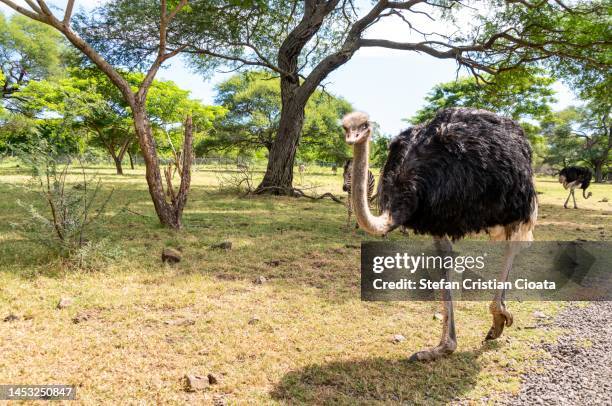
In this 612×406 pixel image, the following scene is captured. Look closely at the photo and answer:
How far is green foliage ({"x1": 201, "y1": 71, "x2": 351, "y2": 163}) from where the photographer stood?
20234 millimetres

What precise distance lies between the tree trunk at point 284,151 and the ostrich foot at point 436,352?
9.53 meters

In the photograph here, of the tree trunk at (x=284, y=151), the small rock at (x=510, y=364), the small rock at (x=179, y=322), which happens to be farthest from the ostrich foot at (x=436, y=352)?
the tree trunk at (x=284, y=151)

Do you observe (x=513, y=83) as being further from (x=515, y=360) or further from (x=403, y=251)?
(x=515, y=360)

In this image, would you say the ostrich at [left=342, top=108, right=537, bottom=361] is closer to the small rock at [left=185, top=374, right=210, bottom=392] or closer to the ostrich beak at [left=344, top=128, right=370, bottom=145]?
the ostrich beak at [left=344, top=128, right=370, bottom=145]

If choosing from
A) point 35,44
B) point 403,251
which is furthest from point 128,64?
point 35,44

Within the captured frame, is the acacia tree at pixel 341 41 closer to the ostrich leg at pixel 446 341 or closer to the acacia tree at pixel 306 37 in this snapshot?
the acacia tree at pixel 306 37

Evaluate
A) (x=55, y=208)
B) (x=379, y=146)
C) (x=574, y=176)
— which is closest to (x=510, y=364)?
(x=55, y=208)

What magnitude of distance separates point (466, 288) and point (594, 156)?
134 feet

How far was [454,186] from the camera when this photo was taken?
2.76 meters

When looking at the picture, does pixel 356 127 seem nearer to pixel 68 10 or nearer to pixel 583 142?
pixel 68 10

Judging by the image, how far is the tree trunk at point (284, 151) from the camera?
487 inches

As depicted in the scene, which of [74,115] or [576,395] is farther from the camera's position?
[74,115]

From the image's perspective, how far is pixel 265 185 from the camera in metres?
12.8

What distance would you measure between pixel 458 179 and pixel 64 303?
10.4 feet
